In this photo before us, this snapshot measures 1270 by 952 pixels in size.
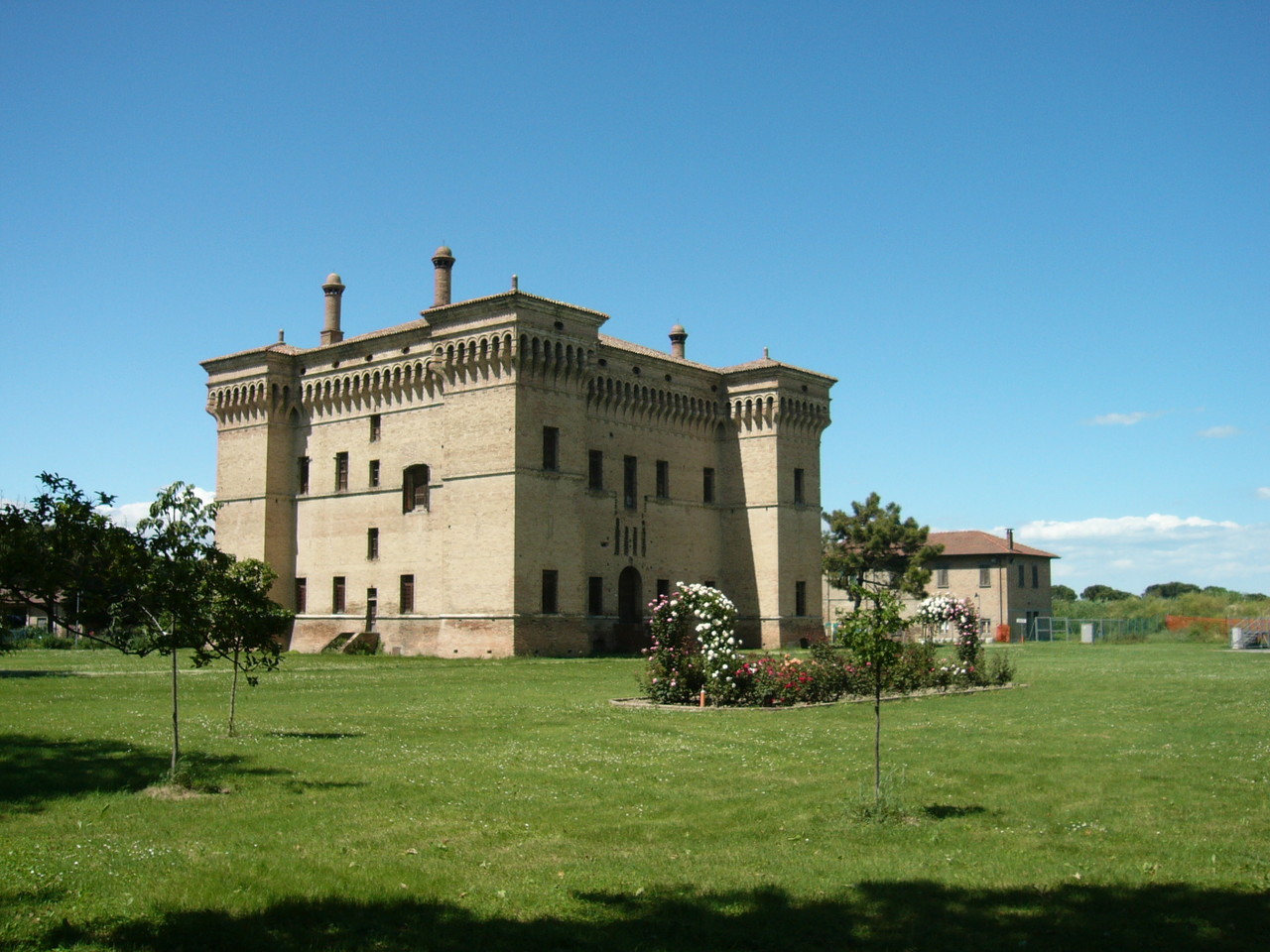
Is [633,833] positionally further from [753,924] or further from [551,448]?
[551,448]

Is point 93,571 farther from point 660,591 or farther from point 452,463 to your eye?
point 660,591

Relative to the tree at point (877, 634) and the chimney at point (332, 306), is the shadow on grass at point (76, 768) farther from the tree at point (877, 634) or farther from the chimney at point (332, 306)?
the chimney at point (332, 306)

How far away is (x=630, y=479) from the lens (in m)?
49.0

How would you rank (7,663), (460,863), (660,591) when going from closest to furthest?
1. (460,863)
2. (7,663)
3. (660,591)

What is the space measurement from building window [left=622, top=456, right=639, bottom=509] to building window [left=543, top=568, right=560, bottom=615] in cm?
654

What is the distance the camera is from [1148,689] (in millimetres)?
25750

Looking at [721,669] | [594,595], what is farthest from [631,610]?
[721,669]

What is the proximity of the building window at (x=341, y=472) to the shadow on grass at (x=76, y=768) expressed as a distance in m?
32.8

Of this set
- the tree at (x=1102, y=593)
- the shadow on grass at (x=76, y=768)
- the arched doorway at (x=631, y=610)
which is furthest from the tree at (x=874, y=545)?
the tree at (x=1102, y=593)

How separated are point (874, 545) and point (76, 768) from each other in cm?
5525

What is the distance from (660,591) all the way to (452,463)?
1122 centimetres

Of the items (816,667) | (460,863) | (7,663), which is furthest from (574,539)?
(460,863)

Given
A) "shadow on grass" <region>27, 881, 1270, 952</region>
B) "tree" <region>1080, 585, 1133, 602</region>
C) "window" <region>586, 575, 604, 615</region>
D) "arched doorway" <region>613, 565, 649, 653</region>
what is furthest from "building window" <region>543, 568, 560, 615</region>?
"tree" <region>1080, 585, 1133, 602</region>

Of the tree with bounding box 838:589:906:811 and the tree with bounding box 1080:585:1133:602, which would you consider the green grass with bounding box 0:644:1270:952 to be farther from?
the tree with bounding box 1080:585:1133:602
